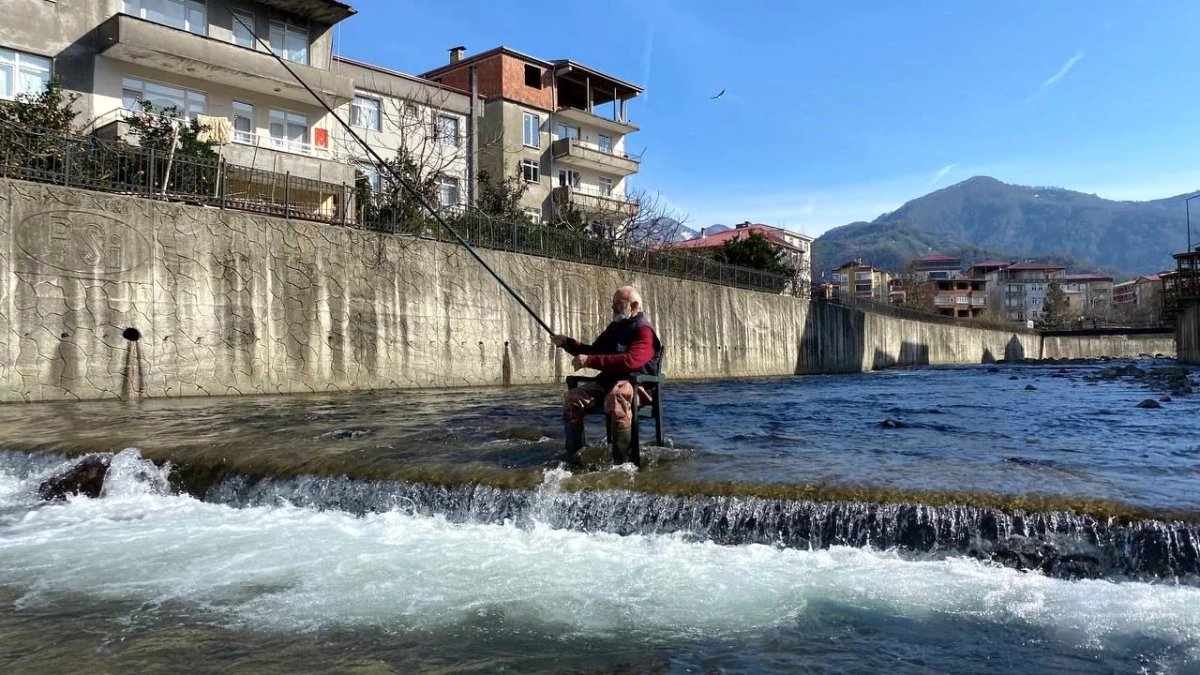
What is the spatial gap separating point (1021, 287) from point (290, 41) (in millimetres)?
157209

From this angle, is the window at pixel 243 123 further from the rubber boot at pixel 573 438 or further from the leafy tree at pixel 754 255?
the leafy tree at pixel 754 255

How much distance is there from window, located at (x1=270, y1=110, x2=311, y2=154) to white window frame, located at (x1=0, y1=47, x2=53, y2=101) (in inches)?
295

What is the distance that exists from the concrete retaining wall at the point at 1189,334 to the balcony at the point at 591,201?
34098mm

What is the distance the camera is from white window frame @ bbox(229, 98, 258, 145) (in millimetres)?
29297

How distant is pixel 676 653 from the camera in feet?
13.2

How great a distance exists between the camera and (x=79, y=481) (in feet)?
25.9

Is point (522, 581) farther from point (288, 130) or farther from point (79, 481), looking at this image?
point (288, 130)

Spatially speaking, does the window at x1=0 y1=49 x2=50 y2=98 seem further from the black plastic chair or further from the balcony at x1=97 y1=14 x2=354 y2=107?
the black plastic chair

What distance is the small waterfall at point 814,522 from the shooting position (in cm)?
509

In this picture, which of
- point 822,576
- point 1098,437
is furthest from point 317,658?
point 1098,437

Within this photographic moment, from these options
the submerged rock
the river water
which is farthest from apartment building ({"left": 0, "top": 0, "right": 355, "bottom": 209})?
the river water

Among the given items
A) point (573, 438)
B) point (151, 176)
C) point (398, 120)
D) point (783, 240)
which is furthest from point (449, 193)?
point (783, 240)

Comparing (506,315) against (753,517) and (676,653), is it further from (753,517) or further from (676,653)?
(676,653)

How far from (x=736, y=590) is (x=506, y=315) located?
18720 millimetres
